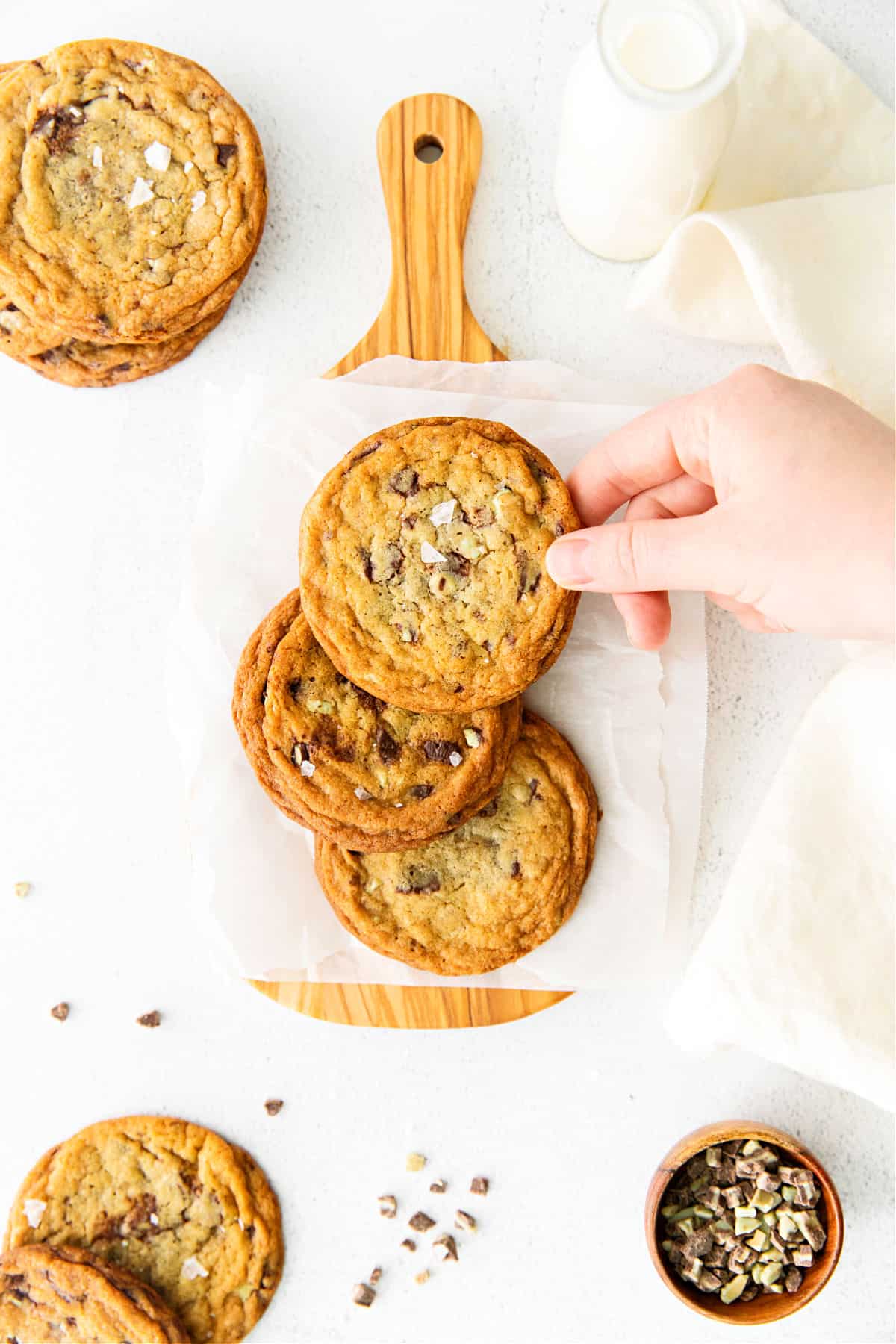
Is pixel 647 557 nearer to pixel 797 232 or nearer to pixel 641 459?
pixel 641 459

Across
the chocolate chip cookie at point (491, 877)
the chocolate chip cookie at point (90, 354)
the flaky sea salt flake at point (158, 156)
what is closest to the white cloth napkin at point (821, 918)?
the chocolate chip cookie at point (491, 877)

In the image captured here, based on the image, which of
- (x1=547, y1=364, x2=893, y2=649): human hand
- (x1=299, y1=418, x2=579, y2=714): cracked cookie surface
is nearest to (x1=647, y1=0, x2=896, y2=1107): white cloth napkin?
(x1=547, y1=364, x2=893, y2=649): human hand

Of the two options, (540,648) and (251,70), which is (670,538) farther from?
(251,70)

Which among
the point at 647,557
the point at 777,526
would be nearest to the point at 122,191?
the point at 647,557

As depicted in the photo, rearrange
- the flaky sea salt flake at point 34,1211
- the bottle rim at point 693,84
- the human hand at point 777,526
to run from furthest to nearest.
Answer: the flaky sea salt flake at point 34,1211
the bottle rim at point 693,84
the human hand at point 777,526

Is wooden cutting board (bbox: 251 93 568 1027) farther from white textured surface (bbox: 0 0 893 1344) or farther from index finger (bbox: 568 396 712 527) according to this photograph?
index finger (bbox: 568 396 712 527)

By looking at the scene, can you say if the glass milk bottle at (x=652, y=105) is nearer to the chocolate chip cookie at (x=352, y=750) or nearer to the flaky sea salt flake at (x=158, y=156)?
the flaky sea salt flake at (x=158, y=156)
